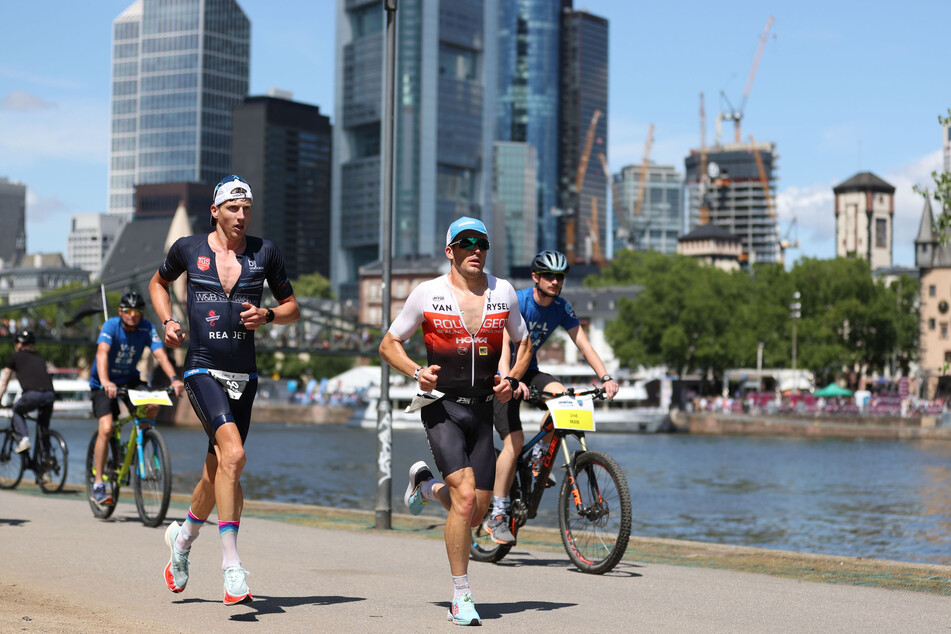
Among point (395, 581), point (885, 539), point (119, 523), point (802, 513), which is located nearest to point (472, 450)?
point (395, 581)

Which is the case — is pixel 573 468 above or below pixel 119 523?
above

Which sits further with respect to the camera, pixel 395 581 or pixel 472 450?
pixel 395 581

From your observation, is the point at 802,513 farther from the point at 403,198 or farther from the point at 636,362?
the point at 403,198

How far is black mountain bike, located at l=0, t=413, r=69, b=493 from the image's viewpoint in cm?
1571

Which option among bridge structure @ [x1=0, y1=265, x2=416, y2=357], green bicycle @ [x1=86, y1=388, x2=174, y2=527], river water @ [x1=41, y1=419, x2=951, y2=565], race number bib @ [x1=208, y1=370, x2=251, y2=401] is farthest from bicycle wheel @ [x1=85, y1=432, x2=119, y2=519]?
bridge structure @ [x1=0, y1=265, x2=416, y2=357]

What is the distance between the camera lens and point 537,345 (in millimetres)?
9750

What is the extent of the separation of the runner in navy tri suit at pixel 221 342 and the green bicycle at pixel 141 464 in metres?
4.16

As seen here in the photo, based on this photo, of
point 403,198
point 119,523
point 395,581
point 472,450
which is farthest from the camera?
point 403,198

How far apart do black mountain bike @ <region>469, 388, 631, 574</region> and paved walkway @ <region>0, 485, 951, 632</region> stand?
18 centimetres

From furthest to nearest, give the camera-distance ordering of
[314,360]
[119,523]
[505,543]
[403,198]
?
[403,198]
[314,360]
[119,523]
[505,543]

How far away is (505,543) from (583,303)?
136m

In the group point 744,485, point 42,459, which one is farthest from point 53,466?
point 744,485

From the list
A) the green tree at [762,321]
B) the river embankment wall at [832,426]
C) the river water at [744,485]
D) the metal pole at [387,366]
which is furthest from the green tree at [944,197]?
the green tree at [762,321]

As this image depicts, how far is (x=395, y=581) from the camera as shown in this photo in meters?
8.38
